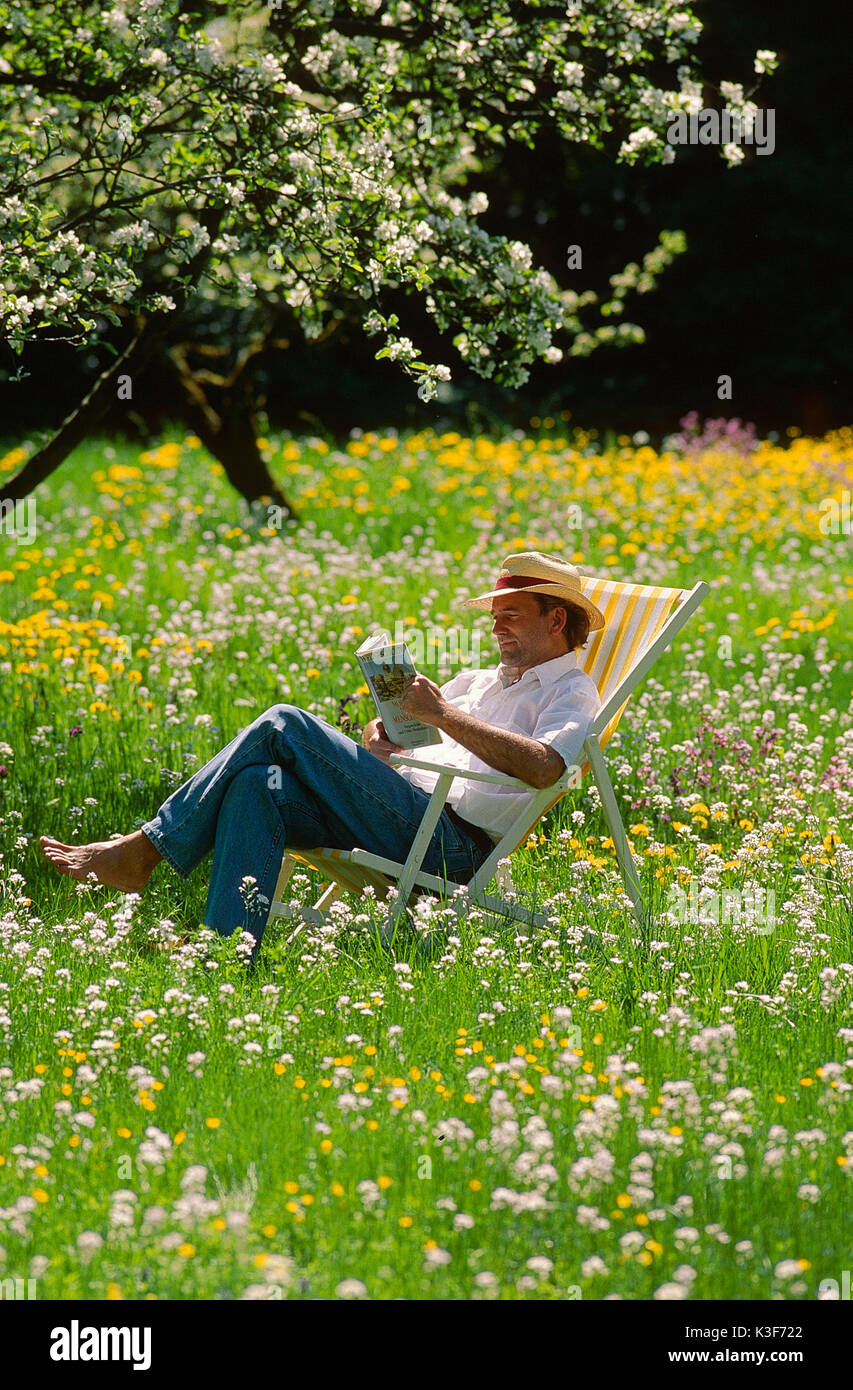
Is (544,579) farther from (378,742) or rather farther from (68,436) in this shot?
(68,436)

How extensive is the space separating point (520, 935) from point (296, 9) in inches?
169

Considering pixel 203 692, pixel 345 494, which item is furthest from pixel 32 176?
pixel 345 494

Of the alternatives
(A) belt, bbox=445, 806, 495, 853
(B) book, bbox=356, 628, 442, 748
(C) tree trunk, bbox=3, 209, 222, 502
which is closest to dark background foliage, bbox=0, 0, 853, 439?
(C) tree trunk, bbox=3, 209, 222, 502

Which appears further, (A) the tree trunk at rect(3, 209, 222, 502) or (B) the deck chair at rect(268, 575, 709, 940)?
(A) the tree trunk at rect(3, 209, 222, 502)

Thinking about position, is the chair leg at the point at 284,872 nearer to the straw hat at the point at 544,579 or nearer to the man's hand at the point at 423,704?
the man's hand at the point at 423,704

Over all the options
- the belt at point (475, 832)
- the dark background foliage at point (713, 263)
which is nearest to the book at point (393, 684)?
the belt at point (475, 832)

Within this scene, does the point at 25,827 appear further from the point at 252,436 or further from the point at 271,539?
the point at 252,436

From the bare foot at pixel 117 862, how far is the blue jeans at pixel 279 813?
0.22 feet

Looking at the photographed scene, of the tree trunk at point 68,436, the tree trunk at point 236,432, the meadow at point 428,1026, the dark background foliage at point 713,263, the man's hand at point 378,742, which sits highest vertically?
the dark background foliage at point 713,263

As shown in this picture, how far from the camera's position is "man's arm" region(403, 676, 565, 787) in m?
4.23

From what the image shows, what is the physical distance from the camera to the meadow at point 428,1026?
2.83 meters

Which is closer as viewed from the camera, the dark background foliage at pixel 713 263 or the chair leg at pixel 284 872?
A: the chair leg at pixel 284 872

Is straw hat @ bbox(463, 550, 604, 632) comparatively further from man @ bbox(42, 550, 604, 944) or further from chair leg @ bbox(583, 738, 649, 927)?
chair leg @ bbox(583, 738, 649, 927)

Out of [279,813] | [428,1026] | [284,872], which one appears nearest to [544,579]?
[279,813]
